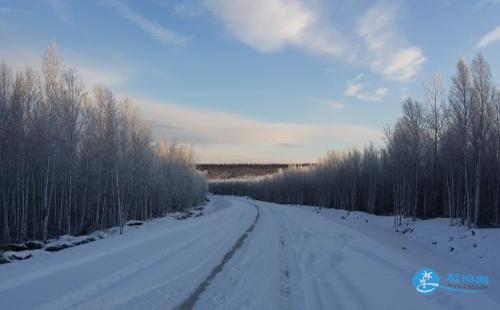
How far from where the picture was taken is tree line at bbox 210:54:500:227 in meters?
23.7

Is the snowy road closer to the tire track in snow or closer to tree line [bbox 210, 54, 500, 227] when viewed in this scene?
the tire track in snow

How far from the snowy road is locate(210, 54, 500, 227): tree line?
12.6 metres

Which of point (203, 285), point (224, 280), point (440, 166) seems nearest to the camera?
point (203, 285)

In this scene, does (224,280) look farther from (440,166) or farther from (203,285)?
(440,166)

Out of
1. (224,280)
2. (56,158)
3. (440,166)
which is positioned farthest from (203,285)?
(440,166)

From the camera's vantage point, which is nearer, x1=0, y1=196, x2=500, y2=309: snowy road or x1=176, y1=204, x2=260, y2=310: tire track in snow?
x1=176, y1=204, x2=260, y2=310: tire track in snow

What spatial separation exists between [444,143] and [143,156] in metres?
27.4

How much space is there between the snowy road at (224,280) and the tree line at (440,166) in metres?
12.6

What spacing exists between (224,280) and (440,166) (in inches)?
1167

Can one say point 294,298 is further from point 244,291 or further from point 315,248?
point 315,248

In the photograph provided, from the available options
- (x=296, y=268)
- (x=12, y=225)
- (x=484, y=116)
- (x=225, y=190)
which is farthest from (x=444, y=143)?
(x=225, y=190)

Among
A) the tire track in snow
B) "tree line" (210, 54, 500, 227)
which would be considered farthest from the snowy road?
"tree line" (210, 54, 500, 227)

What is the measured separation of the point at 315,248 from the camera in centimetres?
1477

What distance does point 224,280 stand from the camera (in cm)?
878
